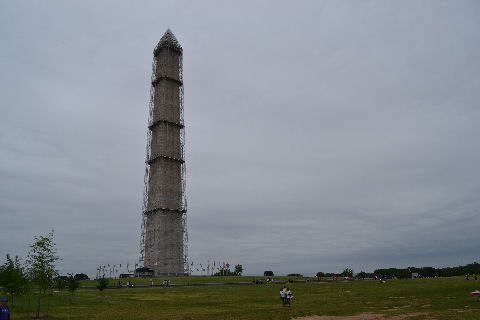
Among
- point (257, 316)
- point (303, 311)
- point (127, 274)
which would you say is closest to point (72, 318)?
point (257, 316)

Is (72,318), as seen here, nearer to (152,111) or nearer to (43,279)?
(43,279)

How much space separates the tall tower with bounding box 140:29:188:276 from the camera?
102312 mm

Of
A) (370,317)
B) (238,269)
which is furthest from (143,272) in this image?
(370,317)

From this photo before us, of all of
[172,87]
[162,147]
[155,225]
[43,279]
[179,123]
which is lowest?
[43,279]

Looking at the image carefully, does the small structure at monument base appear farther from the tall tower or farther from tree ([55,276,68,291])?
tree ([55,276,68,291])

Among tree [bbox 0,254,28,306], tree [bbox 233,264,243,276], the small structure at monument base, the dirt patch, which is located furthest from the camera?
tree [bbox 233,264,243,276]

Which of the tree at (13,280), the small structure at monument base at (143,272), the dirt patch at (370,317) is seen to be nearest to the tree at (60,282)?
the tree at (13,280)

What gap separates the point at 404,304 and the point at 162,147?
86.0m

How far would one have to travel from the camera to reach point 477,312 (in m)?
24.8

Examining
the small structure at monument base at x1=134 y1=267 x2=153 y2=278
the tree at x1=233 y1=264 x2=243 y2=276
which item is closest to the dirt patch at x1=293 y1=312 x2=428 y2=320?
the small structure at monument base at x1=134 y1=267 x2=153 y2=278

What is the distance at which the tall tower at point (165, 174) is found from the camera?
10231 cm

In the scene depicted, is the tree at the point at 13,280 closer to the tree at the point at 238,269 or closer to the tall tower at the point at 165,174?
the tall tower at the point at 165,174

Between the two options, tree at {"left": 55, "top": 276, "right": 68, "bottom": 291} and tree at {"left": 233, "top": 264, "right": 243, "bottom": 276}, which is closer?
tree at {"left": 55, "top": 276, "right": 68, "bottom": 291}

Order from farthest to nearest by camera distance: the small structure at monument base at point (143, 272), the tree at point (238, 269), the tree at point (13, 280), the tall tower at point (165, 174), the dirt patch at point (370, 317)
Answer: the tree at point (238, 269), the tall tower at point (165, 174), the small structure at monument base at point (143, 272), the tree at point (13, 280), the dirt patch at point (370, 317)
